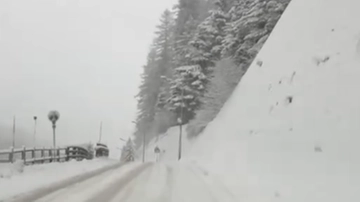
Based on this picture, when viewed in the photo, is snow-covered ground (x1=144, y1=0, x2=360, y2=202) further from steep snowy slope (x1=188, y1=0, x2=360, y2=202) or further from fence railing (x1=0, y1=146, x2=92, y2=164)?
fence railing (x1=0, y1=146, x2=92, y2=164)

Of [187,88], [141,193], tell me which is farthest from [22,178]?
[187,88]

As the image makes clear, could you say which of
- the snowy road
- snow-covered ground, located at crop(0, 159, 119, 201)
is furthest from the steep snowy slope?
snow-covered ground, located at crop(0, 159, 119, 201)

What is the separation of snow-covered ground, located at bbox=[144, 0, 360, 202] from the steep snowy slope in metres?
0.02

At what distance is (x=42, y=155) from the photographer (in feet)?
65.1

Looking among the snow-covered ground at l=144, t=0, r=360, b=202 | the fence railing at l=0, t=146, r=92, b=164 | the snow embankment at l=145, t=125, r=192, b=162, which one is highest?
the snow-covered ground at l=144, t=0, r=360, b=202

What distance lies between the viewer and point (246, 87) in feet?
83.8

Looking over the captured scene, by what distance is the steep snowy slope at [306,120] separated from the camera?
8531 millimetres

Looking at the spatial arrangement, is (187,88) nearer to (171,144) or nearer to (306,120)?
(171,144)

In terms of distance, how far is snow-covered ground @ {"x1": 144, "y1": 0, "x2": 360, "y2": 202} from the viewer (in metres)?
8.54

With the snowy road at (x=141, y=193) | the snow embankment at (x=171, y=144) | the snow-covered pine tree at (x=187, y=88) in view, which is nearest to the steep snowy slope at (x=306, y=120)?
the snowy road at (x=141, y=193)

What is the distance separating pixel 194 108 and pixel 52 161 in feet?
101

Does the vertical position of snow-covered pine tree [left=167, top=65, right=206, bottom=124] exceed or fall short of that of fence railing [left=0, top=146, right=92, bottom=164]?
it exceeds it

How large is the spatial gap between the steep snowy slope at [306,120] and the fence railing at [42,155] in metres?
8.60

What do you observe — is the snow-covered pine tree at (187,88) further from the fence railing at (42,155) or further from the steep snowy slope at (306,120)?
the steep snowy slope at (306,120)
